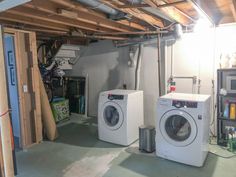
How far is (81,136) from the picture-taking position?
4.09 metres

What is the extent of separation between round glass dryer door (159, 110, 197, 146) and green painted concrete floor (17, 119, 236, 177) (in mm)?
342

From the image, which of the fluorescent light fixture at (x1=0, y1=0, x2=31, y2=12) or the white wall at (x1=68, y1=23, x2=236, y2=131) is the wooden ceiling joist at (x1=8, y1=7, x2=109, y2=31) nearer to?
the fluorescent light fixture at (x1=0, y1=0, x2=31, y2=12)

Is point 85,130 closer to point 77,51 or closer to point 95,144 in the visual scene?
point 95,144

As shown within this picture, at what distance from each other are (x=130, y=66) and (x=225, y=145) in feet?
7.99

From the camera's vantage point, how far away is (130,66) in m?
4.69

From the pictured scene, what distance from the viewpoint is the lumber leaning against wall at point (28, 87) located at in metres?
3.40

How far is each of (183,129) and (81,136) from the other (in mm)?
2005

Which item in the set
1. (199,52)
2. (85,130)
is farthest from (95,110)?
(199,52)

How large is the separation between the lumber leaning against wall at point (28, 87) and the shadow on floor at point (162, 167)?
1719mm

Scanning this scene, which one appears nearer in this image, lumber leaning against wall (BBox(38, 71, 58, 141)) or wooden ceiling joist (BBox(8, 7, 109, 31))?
wooden ceiling joist (BBox(8, 7, 109, 31))

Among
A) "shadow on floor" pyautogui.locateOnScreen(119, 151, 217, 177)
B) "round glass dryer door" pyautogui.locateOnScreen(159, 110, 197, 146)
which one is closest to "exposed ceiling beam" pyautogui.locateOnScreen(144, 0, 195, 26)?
"round glass dryer door" pyautogui.locateOnScreen(159, 110, 197, 146)

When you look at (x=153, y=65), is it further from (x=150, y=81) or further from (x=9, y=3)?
(x=9, y=3)

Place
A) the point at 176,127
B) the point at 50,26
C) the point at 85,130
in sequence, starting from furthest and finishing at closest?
the point at 85,130 < the point at 50,26 < the point at 176,127

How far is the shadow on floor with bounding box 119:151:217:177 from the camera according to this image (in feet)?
8.70
